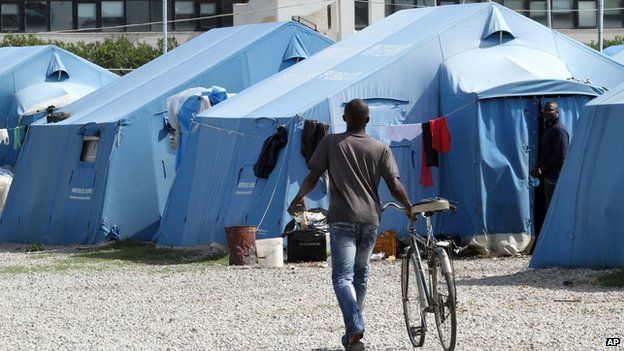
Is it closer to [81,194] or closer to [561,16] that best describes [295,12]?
[561,16]

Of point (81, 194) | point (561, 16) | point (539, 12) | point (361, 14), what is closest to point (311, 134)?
point (81, 194)

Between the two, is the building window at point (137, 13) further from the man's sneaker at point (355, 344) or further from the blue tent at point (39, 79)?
the man's sneaker at point (355, 344)

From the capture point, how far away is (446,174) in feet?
62.6

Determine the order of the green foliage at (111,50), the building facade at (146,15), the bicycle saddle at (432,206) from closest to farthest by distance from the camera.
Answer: the bicycle saddle at (432,206), the green foliage at (111,50), the building facade at (146,15)

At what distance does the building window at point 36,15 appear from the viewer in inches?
2173

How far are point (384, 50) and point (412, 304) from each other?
10.0 m

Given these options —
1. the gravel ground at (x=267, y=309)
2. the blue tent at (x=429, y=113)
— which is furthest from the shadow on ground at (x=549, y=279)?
the blue tent at (x=429, y=113)

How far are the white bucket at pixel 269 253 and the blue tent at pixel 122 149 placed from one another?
18.3 ft

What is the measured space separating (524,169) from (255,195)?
11.8 feet

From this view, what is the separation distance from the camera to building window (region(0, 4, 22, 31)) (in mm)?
55250

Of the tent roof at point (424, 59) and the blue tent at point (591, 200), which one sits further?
the tent roof at point (424, 59)

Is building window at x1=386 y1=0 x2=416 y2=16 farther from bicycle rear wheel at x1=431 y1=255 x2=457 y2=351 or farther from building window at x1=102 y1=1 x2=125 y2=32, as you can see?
bicycle rear wheel at x1=431 y1=255 x2=457 y2=351

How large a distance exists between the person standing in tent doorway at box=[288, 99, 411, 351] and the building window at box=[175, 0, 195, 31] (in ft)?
149

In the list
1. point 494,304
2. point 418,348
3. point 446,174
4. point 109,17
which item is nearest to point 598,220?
point 494,304
